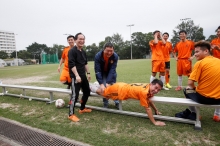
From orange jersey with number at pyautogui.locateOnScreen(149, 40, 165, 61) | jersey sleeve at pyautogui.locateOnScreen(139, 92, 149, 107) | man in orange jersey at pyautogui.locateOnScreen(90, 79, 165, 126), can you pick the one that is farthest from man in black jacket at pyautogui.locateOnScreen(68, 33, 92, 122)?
orange jersey with number at pyautogui.locateOnScreen(149, 40, 165, 61)

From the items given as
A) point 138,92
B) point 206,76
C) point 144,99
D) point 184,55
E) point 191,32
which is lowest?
point 144,99

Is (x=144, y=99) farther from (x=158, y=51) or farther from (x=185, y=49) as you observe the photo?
(x=185, y=49)

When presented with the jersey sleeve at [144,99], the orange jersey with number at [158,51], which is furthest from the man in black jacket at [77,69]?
the orange jersey with number at [158,51]

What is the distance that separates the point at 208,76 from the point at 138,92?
1.30 m

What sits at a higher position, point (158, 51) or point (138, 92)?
point (158, 51)

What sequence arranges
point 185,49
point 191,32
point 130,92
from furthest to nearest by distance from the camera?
point 191,32 → point 185,49 → point 130,92

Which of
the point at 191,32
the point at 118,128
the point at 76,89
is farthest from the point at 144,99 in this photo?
the point at 191,32

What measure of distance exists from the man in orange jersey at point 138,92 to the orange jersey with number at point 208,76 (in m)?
0.69

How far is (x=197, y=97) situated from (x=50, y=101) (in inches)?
168

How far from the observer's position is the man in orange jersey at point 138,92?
3.15 m

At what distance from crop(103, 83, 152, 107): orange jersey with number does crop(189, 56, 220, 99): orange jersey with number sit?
94 cm

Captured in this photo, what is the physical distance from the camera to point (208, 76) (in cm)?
267

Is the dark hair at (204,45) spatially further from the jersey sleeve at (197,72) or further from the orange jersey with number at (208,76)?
the jersey sleeve at (197,72)

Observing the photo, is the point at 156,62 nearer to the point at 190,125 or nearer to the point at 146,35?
the point at 190,125
